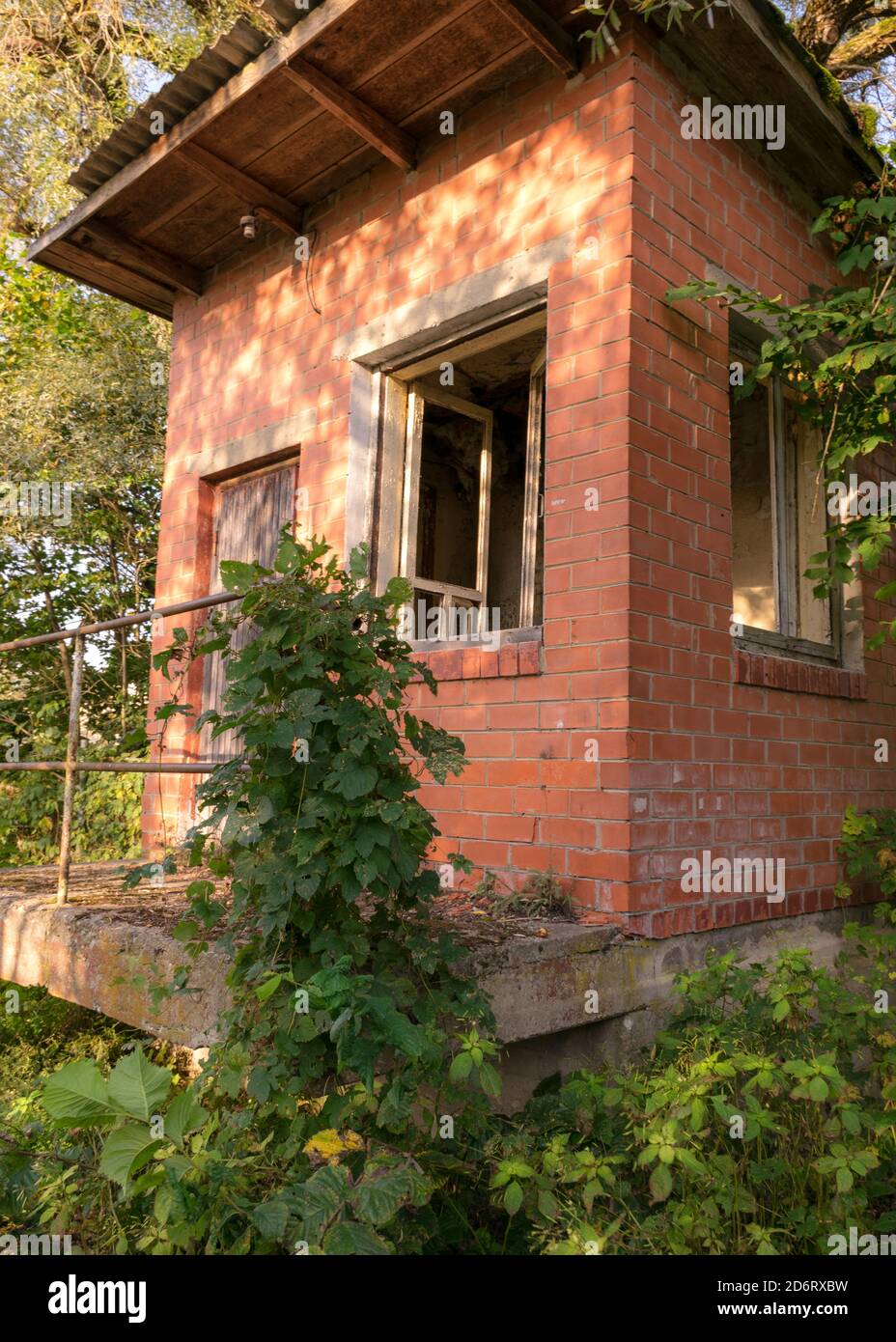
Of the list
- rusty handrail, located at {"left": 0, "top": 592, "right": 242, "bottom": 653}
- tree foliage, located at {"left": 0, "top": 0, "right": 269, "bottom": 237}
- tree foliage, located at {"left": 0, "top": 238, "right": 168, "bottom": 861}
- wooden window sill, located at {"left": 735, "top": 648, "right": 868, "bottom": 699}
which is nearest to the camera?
rusty handrail, located at {"left": 0, "top": 592, "right": 242, "bottom": 653}

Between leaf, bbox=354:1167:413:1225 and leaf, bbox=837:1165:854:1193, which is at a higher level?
leaf, bbox=354:1167:413:1225

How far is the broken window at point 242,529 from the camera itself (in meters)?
5.15

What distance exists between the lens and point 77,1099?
2.06 metres

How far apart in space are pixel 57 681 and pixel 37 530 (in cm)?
163

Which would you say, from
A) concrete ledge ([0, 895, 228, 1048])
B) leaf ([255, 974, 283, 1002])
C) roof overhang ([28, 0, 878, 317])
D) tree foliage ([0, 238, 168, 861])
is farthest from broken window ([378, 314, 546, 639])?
tree foliage ([0, 238, 168, 861])

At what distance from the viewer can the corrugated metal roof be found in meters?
3.80

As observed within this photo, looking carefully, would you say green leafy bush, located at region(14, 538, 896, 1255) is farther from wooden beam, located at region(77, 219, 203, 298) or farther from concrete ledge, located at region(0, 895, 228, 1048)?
wooden beam, located at region(77, 219, 203, 298)

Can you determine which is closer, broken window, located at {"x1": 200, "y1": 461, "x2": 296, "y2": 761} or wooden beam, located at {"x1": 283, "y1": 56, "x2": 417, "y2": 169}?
wooden beam, located at {"x1": 283, "y1": 56, "x2": 417, "y2": 169}

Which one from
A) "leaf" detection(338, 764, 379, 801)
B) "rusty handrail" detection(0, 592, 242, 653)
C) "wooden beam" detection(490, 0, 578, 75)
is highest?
"wooden beam" detection(490, 0, 578, 75)

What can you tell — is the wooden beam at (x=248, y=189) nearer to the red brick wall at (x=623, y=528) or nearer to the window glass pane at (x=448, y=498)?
the red brick wall at (x=623, y=528)

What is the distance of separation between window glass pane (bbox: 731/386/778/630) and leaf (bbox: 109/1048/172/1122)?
15.2 ft

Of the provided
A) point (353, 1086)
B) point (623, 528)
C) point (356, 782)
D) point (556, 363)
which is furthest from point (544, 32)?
point (353, 1086)

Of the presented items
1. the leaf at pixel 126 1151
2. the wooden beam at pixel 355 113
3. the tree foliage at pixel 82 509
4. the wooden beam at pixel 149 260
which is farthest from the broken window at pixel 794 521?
the tree foliage at pixel 82 509

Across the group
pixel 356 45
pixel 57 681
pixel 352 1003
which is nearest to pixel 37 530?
pixel 57 681
